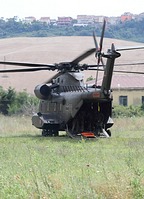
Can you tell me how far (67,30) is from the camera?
151125 millimetres

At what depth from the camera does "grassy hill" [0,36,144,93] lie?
284 ft

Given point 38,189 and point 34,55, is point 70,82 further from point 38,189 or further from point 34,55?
point 34,55

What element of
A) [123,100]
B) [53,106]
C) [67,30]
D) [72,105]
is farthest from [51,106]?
[67,30]

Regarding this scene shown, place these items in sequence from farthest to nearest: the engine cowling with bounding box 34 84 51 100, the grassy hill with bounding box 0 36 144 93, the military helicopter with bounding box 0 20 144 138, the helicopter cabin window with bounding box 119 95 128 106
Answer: the grassy hill with bounding box 0 36 144 93 → the helicopter cabin window with bounding box 119 95 128 106 → the engine cowling with bounding box 34 84 51 100 → the military helicopter with bounding box 0 20 144 138

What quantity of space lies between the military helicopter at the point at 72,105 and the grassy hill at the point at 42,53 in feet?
167

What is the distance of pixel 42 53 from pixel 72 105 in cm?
7305

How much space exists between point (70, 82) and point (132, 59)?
66991 mm

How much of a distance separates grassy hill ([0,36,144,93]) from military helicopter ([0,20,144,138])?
5098cm

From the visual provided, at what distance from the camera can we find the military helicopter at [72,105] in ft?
88.1

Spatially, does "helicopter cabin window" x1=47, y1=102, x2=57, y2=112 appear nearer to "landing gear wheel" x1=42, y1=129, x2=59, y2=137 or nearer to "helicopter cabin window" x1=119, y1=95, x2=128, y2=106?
"landing gear wheel" x1=42, y1=129, x2=59, y2=137

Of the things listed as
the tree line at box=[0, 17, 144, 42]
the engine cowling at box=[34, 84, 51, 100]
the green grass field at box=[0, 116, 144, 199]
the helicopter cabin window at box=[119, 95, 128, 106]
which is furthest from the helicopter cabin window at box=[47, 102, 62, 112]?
the tree line at box=[0, 17, 144, 42]

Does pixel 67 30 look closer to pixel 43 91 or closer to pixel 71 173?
pixel 43 91

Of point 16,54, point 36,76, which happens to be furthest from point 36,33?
point 36,76

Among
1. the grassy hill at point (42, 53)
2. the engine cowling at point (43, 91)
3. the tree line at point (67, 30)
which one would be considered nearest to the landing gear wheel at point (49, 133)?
the engine cowling at point (43, 91)
